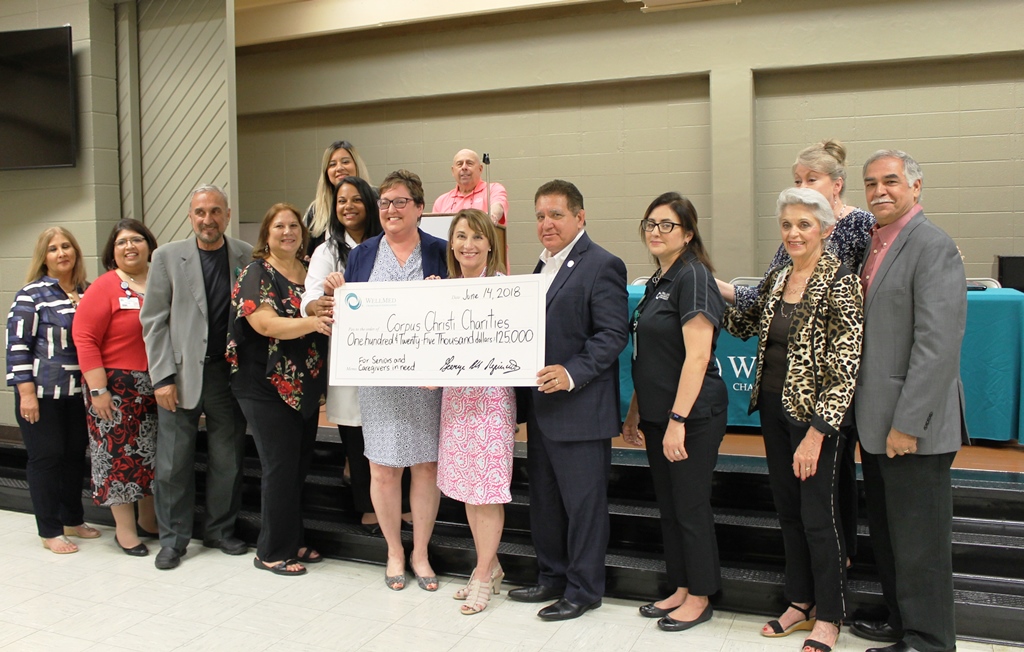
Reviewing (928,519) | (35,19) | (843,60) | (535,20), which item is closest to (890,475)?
(928,519)

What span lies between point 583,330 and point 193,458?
6.73 ft

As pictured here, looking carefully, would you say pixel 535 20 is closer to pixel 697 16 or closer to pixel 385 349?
pixel 697 16

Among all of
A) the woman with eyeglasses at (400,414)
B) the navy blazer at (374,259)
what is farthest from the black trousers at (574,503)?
the navy blazer at (374,259)

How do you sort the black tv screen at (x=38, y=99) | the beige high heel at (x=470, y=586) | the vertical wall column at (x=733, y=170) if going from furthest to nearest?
1. the vertical wall column at (x=733, y=170)
2. the black tv screen at (x=38, y=99)
3. the beige high heel at (x=470, y=586)

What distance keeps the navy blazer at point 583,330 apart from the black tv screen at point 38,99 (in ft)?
13.5

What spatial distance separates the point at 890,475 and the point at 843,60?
4614 mm

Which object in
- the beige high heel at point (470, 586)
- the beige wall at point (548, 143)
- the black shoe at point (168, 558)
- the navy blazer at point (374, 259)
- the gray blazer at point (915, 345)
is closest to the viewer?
the gray blazer at point (915, 345)

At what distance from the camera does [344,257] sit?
3385mm

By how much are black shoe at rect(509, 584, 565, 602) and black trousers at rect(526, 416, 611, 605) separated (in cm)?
9

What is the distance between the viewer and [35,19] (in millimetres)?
5438

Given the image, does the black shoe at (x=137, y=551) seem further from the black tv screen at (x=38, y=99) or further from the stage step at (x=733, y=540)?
the black tv screen at (x=38, y=99)

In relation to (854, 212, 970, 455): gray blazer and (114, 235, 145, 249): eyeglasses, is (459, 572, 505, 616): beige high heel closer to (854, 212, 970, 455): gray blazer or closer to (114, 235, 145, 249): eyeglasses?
(854, 212, 970, 455): gray blazer

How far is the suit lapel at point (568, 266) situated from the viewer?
2.86m

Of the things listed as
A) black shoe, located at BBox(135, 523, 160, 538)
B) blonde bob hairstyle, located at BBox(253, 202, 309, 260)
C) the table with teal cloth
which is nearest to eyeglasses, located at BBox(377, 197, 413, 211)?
blonde bob hairstyle, located at BBox(253, 202, 309, 260)
